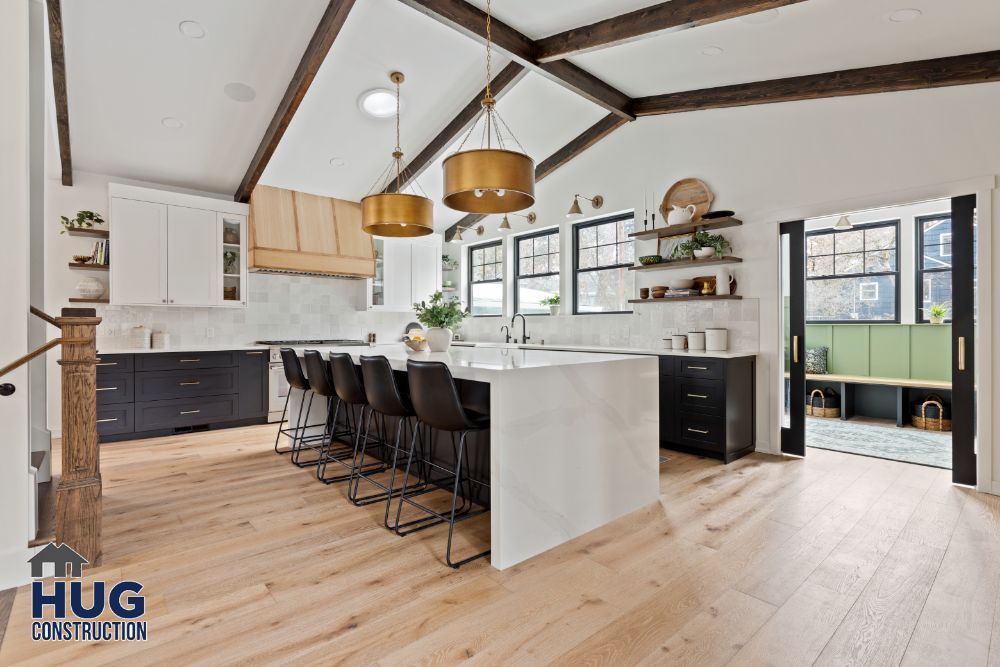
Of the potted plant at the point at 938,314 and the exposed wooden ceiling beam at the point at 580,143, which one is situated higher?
the exposed wooden ceiling beam at the point at 580,143

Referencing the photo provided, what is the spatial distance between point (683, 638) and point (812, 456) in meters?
3.15

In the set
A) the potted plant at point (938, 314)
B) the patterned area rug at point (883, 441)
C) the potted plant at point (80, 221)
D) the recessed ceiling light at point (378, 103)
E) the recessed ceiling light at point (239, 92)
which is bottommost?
the patterned area rug at point (883, 441)

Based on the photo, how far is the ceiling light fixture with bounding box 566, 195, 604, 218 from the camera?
5.59m

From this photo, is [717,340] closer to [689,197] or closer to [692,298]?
[692,298]

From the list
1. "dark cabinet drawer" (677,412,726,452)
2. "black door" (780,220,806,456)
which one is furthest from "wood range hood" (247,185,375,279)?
"black door" (780,220,806,456)

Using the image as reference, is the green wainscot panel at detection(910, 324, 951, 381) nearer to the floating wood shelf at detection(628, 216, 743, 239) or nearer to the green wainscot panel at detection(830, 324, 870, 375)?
the green wainscot panel at detection(830, 324, 870, 375)

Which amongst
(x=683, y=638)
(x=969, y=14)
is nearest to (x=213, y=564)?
(x=683, y=638)

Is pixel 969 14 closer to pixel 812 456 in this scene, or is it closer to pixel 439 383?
pixel 812 456

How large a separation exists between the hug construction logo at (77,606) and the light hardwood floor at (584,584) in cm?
5

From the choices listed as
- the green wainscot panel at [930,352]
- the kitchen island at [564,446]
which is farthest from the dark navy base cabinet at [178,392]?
the green wainscot panel at [930,352]

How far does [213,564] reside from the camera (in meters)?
2.43

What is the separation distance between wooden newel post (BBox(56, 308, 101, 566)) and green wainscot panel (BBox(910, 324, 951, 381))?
731 centimetres

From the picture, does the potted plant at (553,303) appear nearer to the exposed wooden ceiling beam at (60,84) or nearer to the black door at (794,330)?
the black door at (794,330)

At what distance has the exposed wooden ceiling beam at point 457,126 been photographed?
4.62 m
